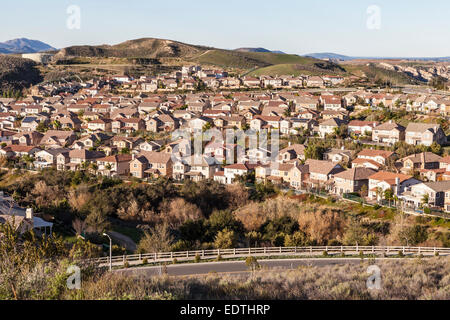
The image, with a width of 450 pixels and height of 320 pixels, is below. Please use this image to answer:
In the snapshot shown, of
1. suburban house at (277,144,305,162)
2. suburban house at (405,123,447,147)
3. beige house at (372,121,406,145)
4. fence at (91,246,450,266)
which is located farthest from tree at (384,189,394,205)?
beige house at (372,121,406,145)

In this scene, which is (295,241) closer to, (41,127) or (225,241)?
(225,241)

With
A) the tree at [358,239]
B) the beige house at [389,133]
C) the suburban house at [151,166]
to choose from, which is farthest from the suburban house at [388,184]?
the suburban house at [151,166]

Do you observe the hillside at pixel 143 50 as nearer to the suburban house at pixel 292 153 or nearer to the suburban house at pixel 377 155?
the suburban house at pixel 292 153

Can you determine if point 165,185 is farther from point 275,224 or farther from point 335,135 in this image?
point 335,135

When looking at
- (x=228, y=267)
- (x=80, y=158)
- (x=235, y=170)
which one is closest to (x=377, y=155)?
(x=235, y=170)

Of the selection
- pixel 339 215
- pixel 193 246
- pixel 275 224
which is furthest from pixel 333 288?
pixel 339 215
